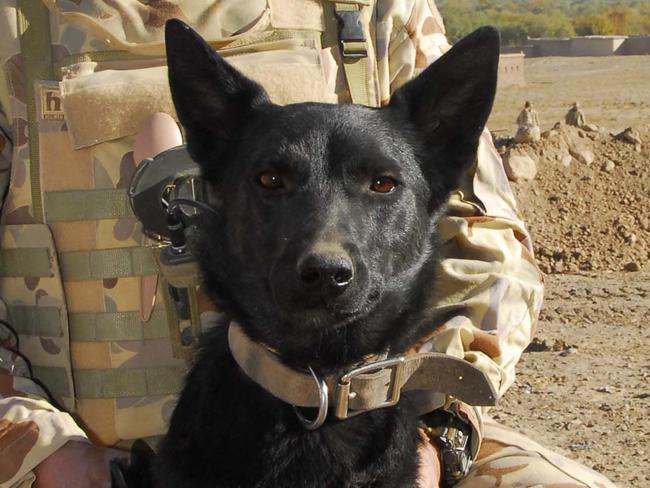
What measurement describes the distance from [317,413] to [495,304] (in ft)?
2.78

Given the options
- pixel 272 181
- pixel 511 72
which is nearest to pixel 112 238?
pixel 272 181

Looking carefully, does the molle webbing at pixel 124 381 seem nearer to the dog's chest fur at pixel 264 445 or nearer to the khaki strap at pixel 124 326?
the khaki strap at pixel 124 326

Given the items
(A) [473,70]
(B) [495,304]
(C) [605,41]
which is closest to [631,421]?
(B) [495,304]

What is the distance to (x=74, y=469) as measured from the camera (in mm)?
3248

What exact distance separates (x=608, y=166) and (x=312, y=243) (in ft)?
25.1

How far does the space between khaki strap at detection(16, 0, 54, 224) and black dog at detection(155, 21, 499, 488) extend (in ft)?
2.33

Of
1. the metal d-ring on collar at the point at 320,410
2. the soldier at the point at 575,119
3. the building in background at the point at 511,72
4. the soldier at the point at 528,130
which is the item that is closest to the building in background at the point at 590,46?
the building in background at the point at 511,72

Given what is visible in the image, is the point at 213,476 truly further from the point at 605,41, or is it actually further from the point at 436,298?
the point at 605,41

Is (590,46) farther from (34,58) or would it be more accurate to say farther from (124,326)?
(124,326)

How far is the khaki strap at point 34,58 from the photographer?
3574mm

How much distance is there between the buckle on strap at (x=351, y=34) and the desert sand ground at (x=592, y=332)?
240 centimetres

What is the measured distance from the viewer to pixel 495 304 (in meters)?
3.50

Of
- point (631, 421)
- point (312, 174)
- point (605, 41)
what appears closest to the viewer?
point (312, 174)

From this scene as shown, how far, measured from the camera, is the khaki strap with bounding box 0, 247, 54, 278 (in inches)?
140
